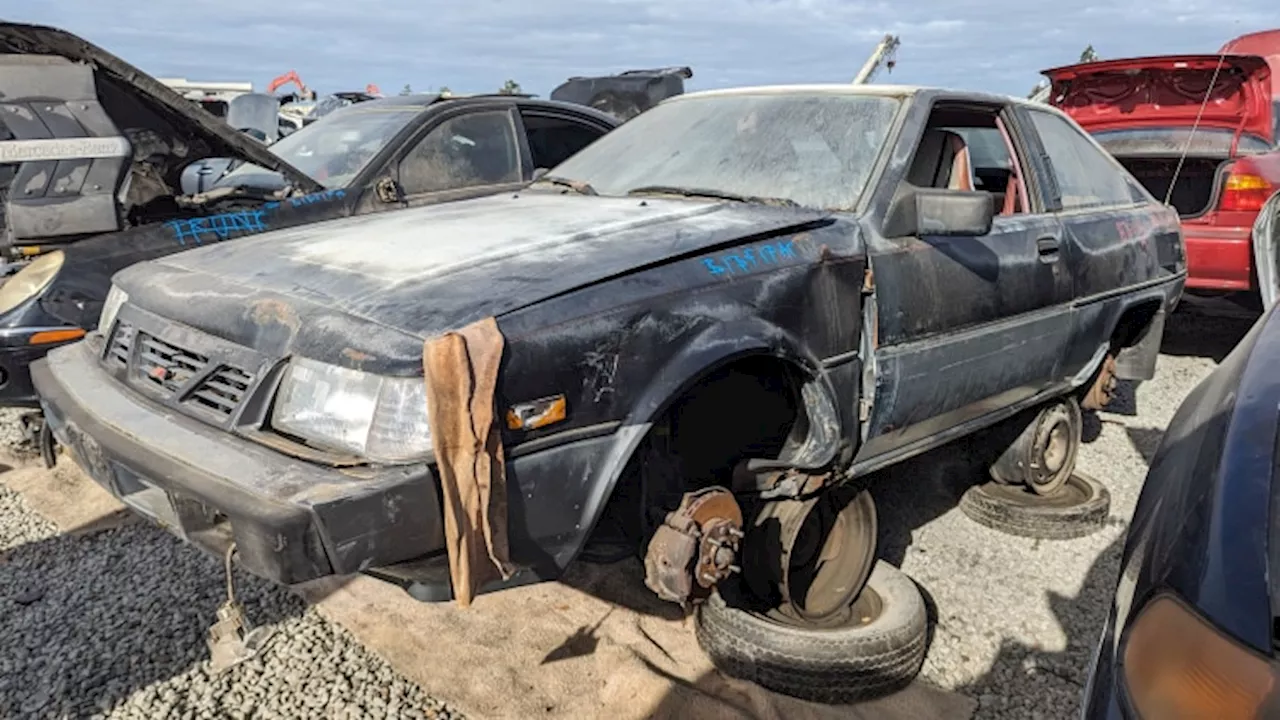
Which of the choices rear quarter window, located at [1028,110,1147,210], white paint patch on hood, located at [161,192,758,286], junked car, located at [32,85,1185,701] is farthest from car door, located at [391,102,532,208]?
rear quarter window, located at [1028,110,1147,210]

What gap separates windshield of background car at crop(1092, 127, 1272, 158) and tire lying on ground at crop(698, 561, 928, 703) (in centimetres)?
427

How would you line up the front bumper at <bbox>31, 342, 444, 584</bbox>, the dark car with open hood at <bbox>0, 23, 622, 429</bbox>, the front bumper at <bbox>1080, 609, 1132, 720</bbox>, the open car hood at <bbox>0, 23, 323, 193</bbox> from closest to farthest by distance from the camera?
1. the front bumper at <bbox>1080, 609, 1132, 720</bbox>
2. the front bumper at <bbox>31, 342, 444, 584</bbox>
3. the dark car with open hood at <bbox>0, 23, 622, 429</bbox>
4. the open car hood at <bbox>0, 23, 323, 193</bbox>

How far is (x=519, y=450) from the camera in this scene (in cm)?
192

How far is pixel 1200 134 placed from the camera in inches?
234

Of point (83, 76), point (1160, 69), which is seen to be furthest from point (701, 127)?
point (1160, 69)

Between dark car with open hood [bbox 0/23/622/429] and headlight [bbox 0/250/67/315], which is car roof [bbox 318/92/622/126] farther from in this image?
headlight [bbox 0/250/67/315]

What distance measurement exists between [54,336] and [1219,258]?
20.4 feet

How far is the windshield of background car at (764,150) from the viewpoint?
2949mm

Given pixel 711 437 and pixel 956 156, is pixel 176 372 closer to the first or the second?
pixel 711 437

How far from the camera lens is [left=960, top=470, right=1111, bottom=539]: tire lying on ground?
3719 mm

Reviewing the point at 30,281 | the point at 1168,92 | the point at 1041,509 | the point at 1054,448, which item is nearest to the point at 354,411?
the point at 30,281

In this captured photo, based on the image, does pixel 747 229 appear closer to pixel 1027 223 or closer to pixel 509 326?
pixel 509 326

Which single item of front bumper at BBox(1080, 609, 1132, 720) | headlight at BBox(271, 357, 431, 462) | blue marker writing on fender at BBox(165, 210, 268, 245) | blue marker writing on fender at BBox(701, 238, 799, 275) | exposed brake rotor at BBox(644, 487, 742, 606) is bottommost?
exposed brake rotor at BBox(644, 487, 742, 606)

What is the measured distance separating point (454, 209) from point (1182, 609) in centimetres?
252
